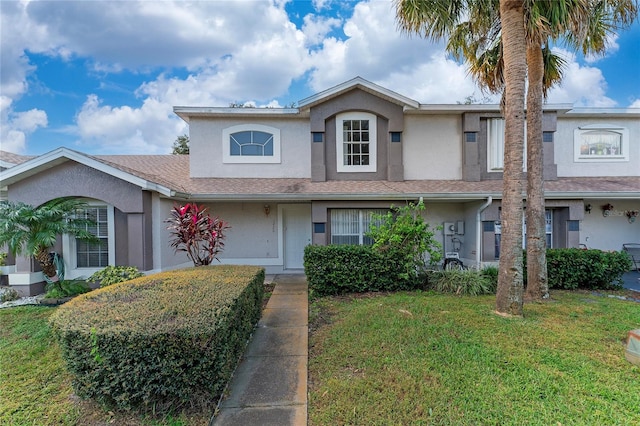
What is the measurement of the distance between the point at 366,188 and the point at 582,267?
6.56 m

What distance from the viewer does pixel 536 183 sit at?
7.37m

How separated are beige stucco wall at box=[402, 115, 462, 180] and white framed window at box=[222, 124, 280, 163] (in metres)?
5.03

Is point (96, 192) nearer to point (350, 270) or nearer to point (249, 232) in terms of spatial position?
point (249, 232)

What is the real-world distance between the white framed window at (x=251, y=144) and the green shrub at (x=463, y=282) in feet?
23.1

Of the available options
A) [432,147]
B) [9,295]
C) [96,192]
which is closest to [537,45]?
[432,147]

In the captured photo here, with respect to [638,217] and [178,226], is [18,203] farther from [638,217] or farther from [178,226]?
[638,217]

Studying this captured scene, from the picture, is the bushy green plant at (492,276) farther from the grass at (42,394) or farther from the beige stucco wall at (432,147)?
the grass at (42,394)

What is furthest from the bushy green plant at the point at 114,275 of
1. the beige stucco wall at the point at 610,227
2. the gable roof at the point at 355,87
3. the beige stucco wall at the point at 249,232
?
the beige stucco wall at the point at 610,227

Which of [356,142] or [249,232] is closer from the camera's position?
[356,142]

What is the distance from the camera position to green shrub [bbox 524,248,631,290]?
8477mm

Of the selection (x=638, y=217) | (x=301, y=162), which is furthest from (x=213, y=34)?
(x=638, y=217)

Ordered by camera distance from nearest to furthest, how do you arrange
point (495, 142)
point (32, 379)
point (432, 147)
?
point (32, 379), point (495, 142), point (432, 147)

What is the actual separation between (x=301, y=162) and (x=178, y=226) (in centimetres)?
557

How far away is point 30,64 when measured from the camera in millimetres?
10000
